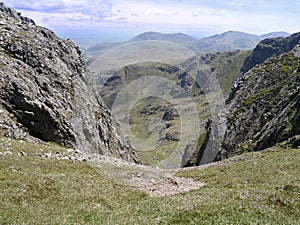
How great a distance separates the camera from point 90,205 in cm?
2359

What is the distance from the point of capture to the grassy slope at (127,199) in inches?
762

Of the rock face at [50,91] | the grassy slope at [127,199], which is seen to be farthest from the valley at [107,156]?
the rock face at [50,91]

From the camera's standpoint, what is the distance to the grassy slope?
1934 centimetres

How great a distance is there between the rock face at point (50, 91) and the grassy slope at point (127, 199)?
22561 millimetres

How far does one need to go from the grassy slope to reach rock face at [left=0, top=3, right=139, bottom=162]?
22.6 meters

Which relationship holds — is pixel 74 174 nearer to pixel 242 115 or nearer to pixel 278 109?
pixel 278 109

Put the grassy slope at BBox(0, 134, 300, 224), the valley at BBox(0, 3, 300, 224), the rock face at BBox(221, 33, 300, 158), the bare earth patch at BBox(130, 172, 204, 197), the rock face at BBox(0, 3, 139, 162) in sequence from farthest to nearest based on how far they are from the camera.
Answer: the rock face at BBox(221, 33, 300, 158), the rock face at BBox(0, 3, 139, 162), the bare earth patch at BBox(130, 172, 204, 197), the valley at BBox(0, 3, 300, 224), the grassy slope at BBox(0, 134, 300, 224)

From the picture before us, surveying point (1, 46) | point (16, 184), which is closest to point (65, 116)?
point (1, 46)

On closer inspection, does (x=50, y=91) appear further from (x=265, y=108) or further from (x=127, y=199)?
(x=265, y=108)

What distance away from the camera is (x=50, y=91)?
67.1 m

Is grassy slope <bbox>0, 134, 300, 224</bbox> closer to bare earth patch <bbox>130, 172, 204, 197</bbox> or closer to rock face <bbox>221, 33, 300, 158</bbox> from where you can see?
bare earth patch <bbox>130, 172, 204, 197</bbox>

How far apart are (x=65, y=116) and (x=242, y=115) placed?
50010mm

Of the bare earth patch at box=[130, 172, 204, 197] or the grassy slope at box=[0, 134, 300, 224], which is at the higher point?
the grassy slope at box=[0, 134, 300, 224]

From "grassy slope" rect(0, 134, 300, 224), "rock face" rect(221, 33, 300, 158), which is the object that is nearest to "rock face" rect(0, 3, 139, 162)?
"grassy slope" rect(0, 134, 300, 224)
